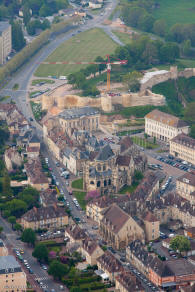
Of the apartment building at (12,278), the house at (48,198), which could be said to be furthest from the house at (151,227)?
the apartment building at (12,278)

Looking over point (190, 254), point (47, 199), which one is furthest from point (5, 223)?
point (190, 254)

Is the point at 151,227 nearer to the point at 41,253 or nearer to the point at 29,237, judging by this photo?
the point at 41,253

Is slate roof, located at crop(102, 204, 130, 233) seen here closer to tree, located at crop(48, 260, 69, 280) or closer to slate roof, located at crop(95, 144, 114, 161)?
tree, located at crop(48, 260, 69, 280)

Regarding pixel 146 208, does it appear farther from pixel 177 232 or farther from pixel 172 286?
pixel 172 286

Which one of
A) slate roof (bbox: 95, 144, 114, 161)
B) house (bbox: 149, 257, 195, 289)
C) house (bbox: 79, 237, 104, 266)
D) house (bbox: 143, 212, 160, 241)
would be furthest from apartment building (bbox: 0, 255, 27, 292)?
slate roof (bbox: 95, 144, 114, 161)

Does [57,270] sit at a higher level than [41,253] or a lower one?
higher

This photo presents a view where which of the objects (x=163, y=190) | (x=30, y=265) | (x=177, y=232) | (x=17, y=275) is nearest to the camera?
(x=17, y=275)

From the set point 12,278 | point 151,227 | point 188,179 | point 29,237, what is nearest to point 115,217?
point 151,227
